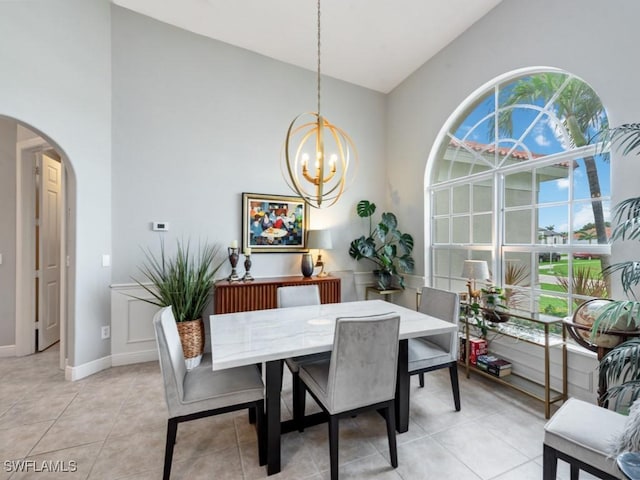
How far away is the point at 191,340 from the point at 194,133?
2398mm

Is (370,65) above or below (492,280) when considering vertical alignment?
above

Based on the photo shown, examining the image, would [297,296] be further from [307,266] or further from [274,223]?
[274,223]

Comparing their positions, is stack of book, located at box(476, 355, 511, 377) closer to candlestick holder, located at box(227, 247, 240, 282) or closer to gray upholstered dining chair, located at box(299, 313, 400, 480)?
gray upholstered dining chair, located at box(299, 313, 400, 480)

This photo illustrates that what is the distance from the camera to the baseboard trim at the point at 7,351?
10.5ft

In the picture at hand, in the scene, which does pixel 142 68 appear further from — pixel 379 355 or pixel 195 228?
pixel 379 355

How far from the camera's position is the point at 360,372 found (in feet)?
5.21

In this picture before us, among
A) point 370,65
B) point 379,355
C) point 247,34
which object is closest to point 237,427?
point 379,355

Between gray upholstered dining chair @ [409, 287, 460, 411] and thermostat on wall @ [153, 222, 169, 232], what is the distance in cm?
291

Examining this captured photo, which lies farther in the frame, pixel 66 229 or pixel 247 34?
pixel 247 34

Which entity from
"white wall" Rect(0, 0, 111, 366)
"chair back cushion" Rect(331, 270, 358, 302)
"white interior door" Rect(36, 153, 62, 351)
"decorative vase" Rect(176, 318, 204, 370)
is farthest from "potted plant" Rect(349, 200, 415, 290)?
"white interior door" Rect(36, 153, 62, 351)

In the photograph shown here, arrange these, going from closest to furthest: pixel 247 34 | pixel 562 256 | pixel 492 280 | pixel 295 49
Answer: pixel 562 256
pixel 492 280
pixel 247 34
pixel 295 49

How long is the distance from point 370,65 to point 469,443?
4278 mm

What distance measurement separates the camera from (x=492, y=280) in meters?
3.10

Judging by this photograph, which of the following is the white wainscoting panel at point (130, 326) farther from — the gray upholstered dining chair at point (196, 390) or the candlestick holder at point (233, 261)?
the gray upholstered dining chair at point (196, 390)
